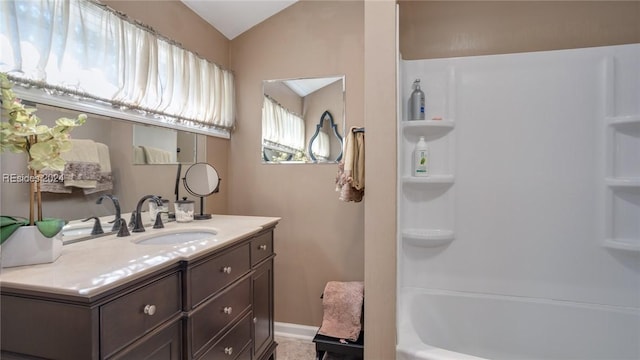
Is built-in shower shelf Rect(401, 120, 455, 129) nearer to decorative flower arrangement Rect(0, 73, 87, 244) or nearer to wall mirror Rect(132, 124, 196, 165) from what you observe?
wall mirror Rect(132, 124, 196, 165)

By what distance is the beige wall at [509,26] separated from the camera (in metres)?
1.88

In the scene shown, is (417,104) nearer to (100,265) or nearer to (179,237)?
(179,237)

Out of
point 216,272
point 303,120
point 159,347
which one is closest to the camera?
point 159,347

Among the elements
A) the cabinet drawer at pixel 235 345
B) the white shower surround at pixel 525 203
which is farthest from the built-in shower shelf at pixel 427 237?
the cabinet drawer at pixel 235 345

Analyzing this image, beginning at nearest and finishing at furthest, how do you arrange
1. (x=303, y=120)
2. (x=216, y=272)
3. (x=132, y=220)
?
1. (x=216, y=272)
2. (x=132, y=220)
3. (x=303, y=120)

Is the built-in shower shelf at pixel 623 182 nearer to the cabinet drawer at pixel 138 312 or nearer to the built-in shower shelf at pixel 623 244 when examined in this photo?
the built-in shower shelf at pixel 623 244

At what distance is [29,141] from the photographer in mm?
1014

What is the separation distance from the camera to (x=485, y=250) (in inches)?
81.4

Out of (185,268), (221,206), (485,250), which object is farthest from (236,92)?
(485,250)

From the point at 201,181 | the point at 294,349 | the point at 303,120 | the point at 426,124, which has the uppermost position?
the point at 303,120

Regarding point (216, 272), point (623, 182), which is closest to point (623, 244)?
point (623, 182)

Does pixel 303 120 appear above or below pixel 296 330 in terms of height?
above

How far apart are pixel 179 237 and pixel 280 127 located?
119 cm

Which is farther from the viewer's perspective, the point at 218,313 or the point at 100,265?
the point at 218,313
